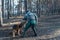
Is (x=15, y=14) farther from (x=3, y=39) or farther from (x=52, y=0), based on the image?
(x=3, y=39)

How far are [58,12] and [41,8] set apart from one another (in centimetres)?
523

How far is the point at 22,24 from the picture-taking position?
12.2 m

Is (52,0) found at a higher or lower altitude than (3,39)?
higher

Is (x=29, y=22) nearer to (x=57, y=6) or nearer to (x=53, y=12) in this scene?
(x=53, y=12)

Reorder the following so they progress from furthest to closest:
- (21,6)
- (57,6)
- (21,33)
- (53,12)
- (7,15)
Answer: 1. (57,6)
2. (53,12)
3. (21,6)
4. (7,15)
5. (21,33)

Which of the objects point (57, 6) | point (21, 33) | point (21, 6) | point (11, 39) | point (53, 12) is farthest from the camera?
point (57, 6)

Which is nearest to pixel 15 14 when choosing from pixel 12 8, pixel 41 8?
pixel 12 8

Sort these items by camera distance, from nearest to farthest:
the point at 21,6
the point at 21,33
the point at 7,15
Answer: the point at 21,33
the point at 7,15
the point at 21,6

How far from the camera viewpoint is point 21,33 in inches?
501

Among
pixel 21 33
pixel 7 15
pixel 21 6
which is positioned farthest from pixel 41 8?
pixel 21 33

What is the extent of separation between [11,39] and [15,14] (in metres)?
19.6

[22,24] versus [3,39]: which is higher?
[22,24]

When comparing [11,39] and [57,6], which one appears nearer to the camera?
[11,39]

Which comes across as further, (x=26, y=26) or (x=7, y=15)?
(x=7, y=15)
